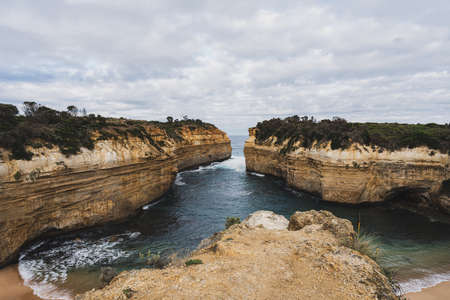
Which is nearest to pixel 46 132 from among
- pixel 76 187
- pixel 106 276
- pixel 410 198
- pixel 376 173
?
pixel 76 187

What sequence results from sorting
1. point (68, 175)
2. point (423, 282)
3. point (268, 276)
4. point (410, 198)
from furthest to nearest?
point (410, 198), point (68, 175), point (423, 282), point (268, 276)

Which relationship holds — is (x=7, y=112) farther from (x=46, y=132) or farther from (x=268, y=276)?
(x=268, y=276)

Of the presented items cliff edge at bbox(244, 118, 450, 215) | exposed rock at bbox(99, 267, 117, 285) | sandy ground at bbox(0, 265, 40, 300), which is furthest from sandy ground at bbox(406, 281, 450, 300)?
sandy ground at bbox(0, 265, 40, 300)

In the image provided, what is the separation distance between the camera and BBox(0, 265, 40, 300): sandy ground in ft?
30.2

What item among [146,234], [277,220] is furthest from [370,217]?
[146,234]

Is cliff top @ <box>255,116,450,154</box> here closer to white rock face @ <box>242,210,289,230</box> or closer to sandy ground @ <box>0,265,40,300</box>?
white rock face @ <box>242,210,289,230</box>

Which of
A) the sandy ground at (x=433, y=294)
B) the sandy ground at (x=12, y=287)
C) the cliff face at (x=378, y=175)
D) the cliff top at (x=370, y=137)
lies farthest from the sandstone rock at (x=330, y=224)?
the cliff top at (x=370, y=137)

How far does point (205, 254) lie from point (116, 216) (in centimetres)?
1248

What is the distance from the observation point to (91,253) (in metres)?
12.6

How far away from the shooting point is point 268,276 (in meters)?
6.02

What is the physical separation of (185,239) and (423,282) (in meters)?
13.4

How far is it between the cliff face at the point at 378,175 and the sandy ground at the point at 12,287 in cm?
2320

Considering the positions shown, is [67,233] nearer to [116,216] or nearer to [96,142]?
[116,216]

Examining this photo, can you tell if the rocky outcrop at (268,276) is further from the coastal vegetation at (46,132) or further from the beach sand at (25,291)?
the coastal vegetation at (46,132)
